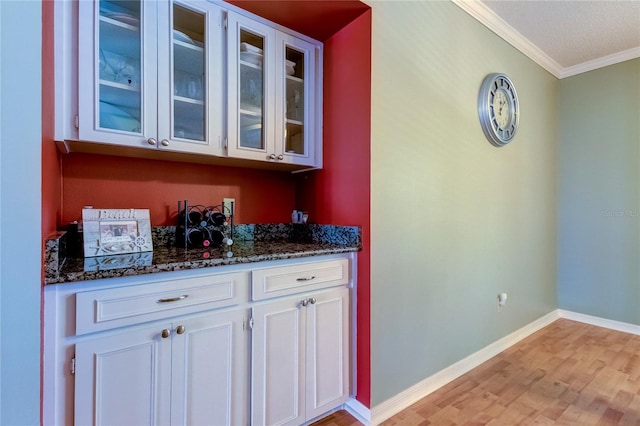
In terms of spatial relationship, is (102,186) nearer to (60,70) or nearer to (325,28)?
(60,70)

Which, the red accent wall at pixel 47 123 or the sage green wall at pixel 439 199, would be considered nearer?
the red accent wall at pixel 47 123

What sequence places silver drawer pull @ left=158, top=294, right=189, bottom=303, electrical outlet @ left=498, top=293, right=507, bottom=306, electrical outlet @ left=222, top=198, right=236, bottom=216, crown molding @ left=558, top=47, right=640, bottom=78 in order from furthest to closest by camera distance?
crown molding @ left=558, top=47, right=640, bottom=78, electrical outlet @ left=498, top=293, right=507, bottom=306, electrical outlet @ left=222, top=198, right=236, bottom=216, silver drawer pull @ left=158, top=294, right=189, bottom=303

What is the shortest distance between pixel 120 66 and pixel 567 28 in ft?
10.4

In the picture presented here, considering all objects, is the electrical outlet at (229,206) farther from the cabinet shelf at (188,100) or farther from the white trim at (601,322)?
the white trim at (601,322)

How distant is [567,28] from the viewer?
242cm

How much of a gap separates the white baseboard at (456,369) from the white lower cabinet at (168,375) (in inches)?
26.9

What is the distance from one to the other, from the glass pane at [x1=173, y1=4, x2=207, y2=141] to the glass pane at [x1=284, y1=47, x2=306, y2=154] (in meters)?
0.48

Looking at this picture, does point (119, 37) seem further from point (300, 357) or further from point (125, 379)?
point (300, 357)

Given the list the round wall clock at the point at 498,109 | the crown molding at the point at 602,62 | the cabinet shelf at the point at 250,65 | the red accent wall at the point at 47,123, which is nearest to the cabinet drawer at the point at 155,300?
the red accent wall at the point at 47,123

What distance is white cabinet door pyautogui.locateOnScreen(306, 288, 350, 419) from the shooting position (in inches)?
59.5

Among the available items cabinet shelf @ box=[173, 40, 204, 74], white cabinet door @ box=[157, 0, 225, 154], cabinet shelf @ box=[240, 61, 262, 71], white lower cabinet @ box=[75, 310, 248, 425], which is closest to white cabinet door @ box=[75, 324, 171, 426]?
white lower cabinet @ box=[75, 310, 248, 425]

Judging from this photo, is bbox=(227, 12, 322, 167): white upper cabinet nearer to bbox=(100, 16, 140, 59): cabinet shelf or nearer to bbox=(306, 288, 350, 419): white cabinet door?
bbox=(100, 16, 140, 59): cabinet shelf

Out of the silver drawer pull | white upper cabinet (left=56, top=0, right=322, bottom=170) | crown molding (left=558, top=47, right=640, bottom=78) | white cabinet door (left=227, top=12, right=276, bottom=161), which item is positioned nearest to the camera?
the silver drawer pull

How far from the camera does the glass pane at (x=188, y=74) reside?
147 centimetres
